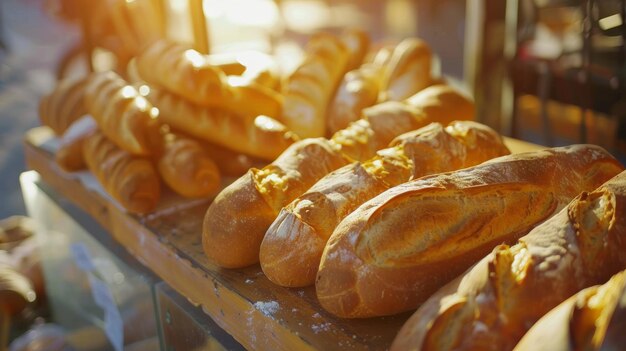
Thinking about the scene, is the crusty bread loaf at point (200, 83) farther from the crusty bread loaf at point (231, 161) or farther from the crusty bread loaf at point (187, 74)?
the crusty bread loaf at point (231, 161)

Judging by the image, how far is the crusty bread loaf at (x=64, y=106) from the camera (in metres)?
2.04

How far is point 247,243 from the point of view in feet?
3.82

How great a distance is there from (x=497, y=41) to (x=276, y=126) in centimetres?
163

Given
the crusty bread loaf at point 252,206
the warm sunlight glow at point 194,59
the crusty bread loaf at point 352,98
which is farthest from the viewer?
the crusty bread loaf at point 352,98

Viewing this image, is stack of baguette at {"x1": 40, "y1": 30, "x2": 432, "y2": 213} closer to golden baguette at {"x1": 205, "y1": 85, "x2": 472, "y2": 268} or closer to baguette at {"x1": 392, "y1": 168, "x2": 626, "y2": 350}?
golden baguette at {"x1": 205, "y1": 85, "x2": 472, "y2": 268}

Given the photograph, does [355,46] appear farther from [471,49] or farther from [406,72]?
[471,49]

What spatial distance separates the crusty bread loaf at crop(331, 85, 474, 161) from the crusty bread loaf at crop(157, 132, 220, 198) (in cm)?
38

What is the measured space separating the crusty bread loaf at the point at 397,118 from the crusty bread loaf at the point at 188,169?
1.24 ft

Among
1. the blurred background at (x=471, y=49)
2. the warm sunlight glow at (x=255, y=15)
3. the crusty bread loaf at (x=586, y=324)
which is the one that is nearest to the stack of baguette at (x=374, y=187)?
the crusty bread loaf at (x=586, y=324)

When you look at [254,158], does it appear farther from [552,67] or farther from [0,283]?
[552,67]

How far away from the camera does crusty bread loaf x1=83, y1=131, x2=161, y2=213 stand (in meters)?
1.50

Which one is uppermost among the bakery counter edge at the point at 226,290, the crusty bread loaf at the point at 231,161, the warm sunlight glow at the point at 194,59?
the warm sunlight glow at the point at 194,59

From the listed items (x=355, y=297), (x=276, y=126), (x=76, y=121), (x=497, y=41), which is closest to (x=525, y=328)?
(x=355, y=297)

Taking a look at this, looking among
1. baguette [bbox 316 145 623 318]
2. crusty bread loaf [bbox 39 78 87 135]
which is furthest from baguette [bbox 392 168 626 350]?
crusty bread loaf [bbox 39 78 87 135]
